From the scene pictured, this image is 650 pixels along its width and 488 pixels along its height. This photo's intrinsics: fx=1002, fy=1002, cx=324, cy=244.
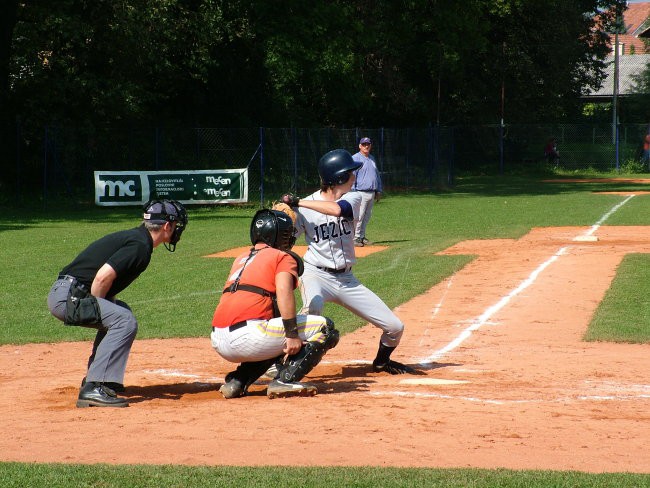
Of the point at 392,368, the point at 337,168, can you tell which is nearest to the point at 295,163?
the point at 392,368

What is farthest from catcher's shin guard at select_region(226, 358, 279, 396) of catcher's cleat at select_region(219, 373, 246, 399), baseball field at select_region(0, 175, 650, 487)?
baseball field at select_region(0, 175, 650, 487)

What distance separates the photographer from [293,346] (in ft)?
25.6

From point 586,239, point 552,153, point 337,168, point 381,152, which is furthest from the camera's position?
point 552,153

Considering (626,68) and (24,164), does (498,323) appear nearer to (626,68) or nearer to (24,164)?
(24,164)

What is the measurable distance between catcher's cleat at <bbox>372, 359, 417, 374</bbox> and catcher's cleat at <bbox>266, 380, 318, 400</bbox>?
1209mm

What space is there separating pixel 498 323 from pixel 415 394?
4.08 metres

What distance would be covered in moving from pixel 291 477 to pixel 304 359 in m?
2.47

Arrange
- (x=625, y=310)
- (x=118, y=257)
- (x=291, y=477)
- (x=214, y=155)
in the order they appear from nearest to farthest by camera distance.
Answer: (x=291, y=477) < (x=118, y=257) < (x=625, y=310) < (x=214, y=155)

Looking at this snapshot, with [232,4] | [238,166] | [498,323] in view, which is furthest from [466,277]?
[232,4]

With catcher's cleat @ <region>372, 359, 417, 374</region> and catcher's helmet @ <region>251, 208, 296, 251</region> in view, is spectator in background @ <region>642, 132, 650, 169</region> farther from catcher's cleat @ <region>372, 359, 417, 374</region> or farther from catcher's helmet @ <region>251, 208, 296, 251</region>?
catcher's helmet @ <region>251, 208, 296, 251</region>

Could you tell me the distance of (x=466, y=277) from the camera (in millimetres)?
15695

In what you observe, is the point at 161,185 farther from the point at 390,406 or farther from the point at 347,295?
the point at 390,406

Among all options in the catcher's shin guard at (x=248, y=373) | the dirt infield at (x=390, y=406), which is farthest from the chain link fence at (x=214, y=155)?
the catcher's shin guard at (x=248, y=373)

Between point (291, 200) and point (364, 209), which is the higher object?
point (291, 200)
